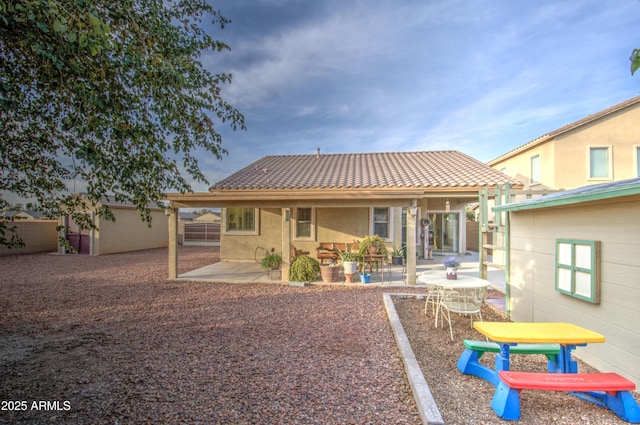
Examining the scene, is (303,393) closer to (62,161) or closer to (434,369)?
(434,369)

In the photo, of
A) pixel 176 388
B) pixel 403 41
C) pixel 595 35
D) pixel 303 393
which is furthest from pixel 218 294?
pixel 595 35

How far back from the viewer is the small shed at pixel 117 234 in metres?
15.1

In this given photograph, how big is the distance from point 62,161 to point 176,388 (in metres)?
3.42

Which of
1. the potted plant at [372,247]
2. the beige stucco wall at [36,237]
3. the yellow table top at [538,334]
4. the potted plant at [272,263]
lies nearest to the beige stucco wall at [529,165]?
the potted plant at [372,247]

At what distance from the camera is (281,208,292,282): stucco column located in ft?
27.1

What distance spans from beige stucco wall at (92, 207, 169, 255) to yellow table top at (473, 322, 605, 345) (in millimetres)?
16068

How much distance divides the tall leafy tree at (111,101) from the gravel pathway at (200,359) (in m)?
1.72

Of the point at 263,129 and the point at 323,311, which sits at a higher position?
the point at 263,129

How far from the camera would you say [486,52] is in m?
8.18

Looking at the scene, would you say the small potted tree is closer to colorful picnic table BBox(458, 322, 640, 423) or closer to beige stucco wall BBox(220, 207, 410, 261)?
beige stucco wall BBox(220, 207, 410, 261)

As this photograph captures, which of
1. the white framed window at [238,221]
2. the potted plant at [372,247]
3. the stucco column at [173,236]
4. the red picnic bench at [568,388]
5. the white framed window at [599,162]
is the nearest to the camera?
the red picnic bench at [568,388]

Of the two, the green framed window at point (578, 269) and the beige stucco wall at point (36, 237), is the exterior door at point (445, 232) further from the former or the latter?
the beige stucco wall at point (36, 237)

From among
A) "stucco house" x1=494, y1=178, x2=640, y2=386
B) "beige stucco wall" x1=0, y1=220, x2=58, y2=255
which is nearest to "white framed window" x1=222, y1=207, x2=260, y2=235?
"stucco house" x1=494, y1=178, x2=640, y2=386

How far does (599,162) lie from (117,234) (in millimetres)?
22557
